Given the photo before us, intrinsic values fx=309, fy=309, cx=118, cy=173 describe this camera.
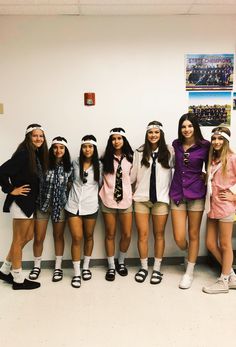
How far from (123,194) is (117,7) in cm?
185

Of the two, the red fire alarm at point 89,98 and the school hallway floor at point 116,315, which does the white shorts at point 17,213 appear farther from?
the red fire alarm at point 89,98

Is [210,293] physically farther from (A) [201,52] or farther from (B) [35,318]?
(A) [201,52]

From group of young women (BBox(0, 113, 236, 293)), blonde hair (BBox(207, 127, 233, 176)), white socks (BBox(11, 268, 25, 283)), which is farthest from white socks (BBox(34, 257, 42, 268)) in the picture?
blonde hair (BBox(207, 127, 233, 176))

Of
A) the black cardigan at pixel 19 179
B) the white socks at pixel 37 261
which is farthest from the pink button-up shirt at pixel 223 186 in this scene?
the white socks at pixel 37 261

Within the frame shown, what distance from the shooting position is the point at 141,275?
3.10m

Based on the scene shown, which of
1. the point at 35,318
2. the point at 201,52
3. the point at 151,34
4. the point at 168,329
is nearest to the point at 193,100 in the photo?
the point at 201,52

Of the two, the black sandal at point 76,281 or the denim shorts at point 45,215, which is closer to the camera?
the black sandal at point 76,281

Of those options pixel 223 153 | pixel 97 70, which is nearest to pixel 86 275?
pixel 223 153

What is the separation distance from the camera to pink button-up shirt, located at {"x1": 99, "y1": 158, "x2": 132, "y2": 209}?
3.08 m

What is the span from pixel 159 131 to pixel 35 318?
1.97 meters

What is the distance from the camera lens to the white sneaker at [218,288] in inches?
112

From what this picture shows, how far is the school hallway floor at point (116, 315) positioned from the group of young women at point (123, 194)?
13cm

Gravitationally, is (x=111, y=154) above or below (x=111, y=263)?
above

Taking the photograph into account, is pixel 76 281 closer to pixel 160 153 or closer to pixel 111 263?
pixel 111 263
